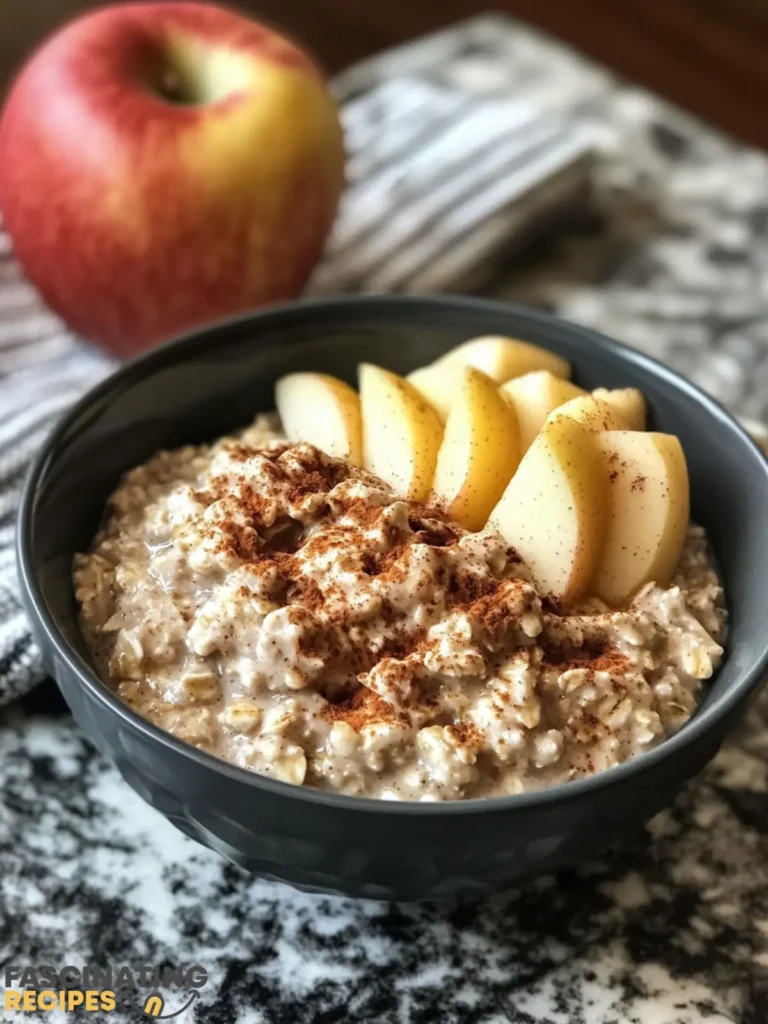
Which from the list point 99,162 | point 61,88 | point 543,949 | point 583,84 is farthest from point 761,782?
point 583,84

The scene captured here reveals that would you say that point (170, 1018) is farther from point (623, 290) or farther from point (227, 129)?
point (623, 290)

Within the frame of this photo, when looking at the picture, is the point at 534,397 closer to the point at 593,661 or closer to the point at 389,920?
the point at 593,661

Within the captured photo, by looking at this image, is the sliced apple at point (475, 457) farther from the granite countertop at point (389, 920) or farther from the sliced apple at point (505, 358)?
the granite countertop at point (389, 920)

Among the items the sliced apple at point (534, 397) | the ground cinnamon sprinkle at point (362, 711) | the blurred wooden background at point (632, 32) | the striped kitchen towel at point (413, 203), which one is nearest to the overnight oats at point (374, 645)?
the ground cinnamon sprinkle at point (362, 711)

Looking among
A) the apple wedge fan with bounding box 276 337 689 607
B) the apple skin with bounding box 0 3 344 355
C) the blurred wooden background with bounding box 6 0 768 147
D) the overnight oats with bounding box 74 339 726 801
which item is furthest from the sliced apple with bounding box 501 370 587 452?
the blurred wooden background with bounding box 6 0 768 147

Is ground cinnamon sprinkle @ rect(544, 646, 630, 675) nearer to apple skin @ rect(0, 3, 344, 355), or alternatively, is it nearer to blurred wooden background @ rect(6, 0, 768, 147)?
apple skin @ rect(0, 3, 344, 355)

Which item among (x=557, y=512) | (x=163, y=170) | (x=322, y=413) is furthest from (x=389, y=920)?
(x=163, y=170)

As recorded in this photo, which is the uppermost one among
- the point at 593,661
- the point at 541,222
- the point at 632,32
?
the point at 593,661
